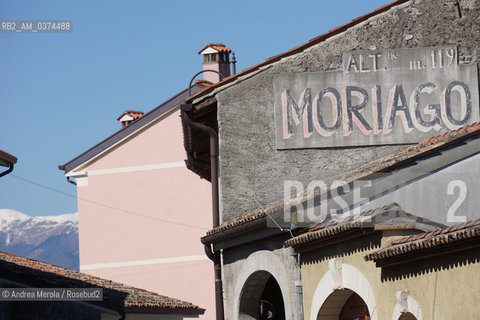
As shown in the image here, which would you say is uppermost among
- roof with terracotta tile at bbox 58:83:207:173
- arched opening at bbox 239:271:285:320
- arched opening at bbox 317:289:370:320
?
roof with terracotta tile at bbox 58:83:207:173

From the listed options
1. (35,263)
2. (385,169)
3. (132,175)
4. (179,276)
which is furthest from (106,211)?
(385,169)

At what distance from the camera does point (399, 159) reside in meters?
14.6

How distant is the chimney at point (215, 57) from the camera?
3256cm

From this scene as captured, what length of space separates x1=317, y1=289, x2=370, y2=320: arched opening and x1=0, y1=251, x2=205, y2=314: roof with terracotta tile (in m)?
5.52

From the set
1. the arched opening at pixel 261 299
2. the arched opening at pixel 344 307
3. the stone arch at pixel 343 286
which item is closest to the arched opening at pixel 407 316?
the stone arch at pixel 343 286

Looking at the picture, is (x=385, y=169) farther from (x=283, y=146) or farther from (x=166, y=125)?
(x=166, y=125)

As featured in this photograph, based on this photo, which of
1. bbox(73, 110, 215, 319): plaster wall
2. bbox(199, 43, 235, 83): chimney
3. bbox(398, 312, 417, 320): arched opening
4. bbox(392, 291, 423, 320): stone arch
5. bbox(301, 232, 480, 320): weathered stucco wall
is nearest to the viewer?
bbox(301, 232, 480, 320): weathered stucco wall

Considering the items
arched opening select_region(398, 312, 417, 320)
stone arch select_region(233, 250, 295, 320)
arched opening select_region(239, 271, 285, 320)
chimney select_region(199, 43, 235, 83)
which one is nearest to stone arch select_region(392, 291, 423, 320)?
arched opening select_region(398, 312, 417, 320)

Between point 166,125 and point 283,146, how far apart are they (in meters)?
14.7

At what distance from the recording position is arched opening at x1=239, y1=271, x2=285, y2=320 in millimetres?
16922

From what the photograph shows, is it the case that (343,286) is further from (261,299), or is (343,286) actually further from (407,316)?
(261,299)

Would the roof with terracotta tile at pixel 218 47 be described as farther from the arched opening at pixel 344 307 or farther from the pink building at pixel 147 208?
the arched opening at pixel 344 307

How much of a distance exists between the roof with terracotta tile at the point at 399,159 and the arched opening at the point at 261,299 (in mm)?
989

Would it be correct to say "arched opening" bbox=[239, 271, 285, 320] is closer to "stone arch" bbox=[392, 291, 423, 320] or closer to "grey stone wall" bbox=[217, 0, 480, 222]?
"grey stone wall" bbox=[217, 0, 480, 222]
